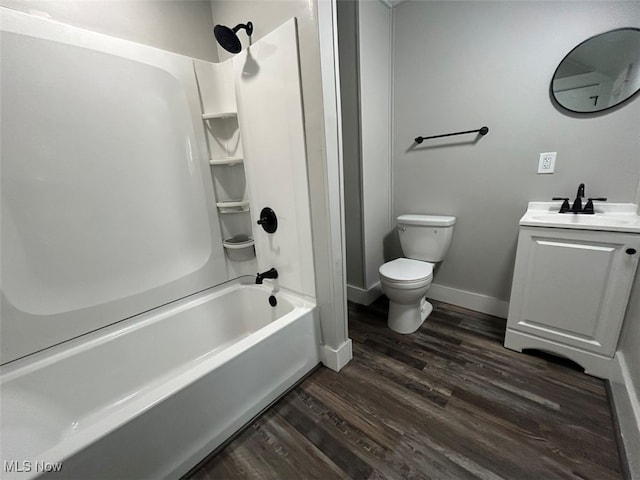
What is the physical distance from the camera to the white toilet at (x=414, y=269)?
5.38 ft

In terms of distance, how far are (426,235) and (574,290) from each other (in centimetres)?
85

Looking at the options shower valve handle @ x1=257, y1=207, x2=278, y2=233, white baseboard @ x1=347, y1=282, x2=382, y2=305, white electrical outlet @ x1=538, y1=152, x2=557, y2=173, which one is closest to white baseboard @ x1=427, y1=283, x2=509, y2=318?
white baseboard @ x1=347, y1=282, x2=382, y2=305

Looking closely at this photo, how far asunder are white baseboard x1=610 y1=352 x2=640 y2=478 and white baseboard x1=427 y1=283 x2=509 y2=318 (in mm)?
654

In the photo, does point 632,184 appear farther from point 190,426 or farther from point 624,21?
point 190,426

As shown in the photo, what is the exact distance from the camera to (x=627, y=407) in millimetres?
1035

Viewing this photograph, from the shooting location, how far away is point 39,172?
111 cm

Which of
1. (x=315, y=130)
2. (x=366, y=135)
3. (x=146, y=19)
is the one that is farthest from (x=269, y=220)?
(x=146, y=19)

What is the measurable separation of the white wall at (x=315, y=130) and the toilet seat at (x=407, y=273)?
41 cm

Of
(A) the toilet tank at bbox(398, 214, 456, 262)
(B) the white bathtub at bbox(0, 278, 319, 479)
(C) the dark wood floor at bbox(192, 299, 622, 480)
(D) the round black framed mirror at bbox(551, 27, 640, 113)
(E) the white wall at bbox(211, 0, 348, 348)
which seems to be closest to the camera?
(B) the white bathtub at bbox(0, 278, 319, 479)

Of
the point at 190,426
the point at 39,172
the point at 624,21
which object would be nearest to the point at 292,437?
the point at 190,426

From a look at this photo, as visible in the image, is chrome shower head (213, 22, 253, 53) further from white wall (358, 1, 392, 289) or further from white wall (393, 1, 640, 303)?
white wall (393, 1, 640, 303)

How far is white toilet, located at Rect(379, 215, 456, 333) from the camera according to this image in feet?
5.38

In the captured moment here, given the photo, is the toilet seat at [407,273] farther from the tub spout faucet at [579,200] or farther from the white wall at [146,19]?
the white wall at [146,19]

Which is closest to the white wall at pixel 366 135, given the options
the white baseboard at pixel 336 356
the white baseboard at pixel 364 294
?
the white baseboard at pixel 364 294
